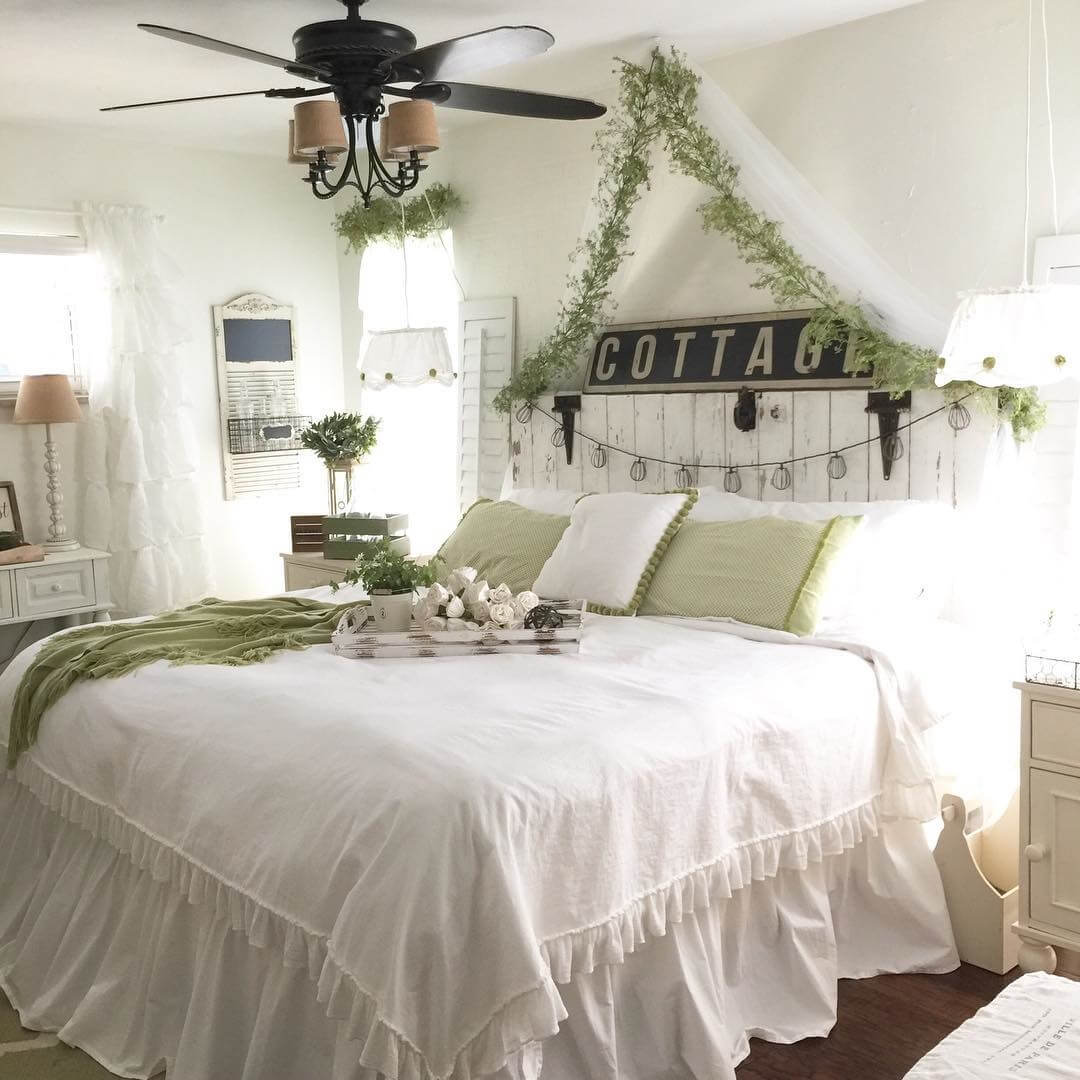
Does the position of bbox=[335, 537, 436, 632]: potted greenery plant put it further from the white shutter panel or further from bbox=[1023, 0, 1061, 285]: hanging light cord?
bbox=[1023, 0, 1061, 285]: hanging light cord

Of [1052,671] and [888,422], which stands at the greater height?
[888,422]

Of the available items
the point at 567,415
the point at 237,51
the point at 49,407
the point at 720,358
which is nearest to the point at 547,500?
the point at 567,415

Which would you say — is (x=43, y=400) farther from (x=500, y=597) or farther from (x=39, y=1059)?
(x=39, y=1059)

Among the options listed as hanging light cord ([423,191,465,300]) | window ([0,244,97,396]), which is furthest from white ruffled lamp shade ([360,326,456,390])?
window ([0,244,97,396])

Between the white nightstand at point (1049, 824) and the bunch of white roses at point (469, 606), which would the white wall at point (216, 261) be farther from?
the white nightstand at point (1049, 824)

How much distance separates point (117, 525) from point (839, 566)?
11.0 feet

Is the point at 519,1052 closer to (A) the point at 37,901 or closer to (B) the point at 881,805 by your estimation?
(B) the point at 881,805

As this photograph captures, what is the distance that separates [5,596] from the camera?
459 centimetres

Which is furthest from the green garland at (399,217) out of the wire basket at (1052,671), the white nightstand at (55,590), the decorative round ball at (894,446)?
the wire basket at (1052,671)

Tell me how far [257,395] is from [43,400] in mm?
1231

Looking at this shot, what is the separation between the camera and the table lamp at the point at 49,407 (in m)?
4.66

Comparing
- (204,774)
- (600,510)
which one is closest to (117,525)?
(600,510)

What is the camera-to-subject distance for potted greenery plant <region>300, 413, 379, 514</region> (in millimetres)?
5281

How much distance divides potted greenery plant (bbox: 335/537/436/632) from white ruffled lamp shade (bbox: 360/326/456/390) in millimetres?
1414
